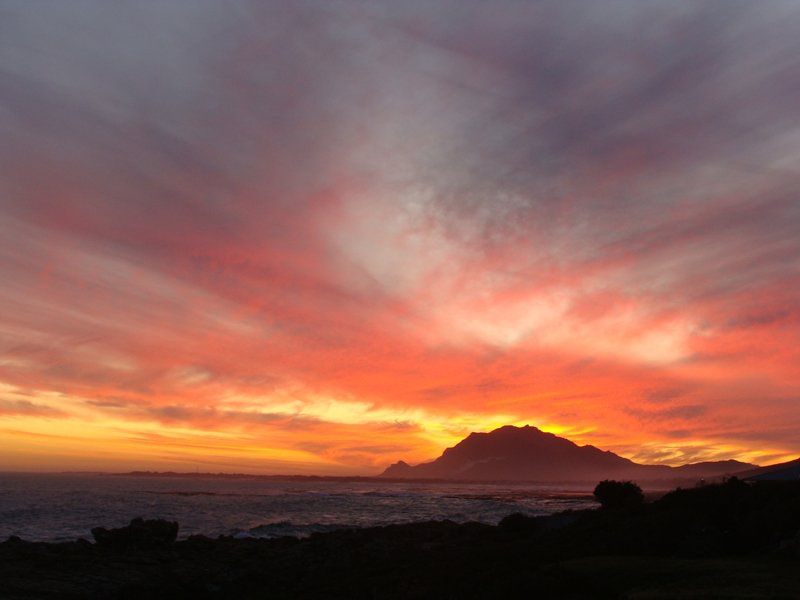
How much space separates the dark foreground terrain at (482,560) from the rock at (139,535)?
0.08 m

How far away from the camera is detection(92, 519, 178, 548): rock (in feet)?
129

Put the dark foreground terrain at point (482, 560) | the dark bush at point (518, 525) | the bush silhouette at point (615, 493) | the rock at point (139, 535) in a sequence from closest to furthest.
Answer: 1. the dark foreground terrain at point (482, 560)
2. the rock at point (139, 535)
3. the dark bush at point (518, 525)
4. the bush silhouette at point (615, 493)

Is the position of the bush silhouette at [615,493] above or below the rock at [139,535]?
above

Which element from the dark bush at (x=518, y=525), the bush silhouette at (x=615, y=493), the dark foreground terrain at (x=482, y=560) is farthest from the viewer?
the bush silhouette at (x=615, y=493)

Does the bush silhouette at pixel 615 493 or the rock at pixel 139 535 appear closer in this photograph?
the rock at pixel 139 535

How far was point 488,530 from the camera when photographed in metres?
44.0

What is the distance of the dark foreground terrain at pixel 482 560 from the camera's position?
1831cm

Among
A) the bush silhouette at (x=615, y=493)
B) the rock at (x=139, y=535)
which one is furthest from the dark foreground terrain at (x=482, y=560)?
the bush silhouette at (x=615, y=493)

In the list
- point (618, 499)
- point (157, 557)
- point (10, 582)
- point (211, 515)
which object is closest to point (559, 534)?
point (618, 499)

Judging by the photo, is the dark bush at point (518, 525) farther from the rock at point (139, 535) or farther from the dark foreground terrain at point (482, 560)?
the rock at point (139, 535)

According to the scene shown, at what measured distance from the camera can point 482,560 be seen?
1197 inches

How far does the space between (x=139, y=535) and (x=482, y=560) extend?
26.2 m

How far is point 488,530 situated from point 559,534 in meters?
9.77

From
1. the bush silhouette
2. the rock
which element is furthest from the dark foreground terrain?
the bush silhouette
